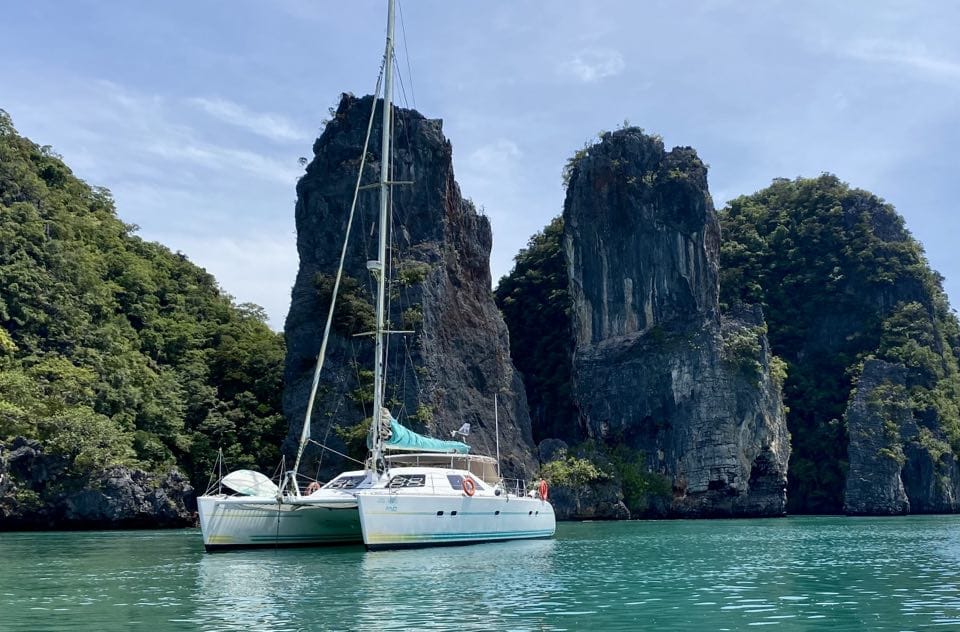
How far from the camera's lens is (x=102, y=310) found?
2349 inches

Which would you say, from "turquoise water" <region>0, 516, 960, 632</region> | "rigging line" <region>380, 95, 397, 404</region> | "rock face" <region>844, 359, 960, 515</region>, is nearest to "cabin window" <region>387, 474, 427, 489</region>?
"turquoise water" <region>0, 516, 960, 632</region>

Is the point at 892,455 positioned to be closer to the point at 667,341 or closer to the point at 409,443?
the point at 667,341

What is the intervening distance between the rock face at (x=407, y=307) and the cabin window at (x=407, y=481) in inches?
899

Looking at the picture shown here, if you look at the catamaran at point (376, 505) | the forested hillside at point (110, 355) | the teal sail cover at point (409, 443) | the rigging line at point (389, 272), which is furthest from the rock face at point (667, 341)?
the catamaran at point (376, 505)

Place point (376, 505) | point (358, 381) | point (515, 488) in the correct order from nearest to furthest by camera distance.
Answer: point (376, 505)
point (515, 488)
point (358, 381)

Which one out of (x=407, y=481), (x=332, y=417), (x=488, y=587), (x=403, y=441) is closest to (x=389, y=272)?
(x=332, y=417)

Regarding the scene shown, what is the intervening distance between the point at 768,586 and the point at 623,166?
2121 inches

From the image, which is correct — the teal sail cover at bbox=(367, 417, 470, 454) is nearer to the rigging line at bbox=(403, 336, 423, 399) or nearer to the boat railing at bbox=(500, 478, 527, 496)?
the boat railing at bbox=(500, 478, 527, 496)

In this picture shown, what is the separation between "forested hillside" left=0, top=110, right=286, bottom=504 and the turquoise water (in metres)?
16.0

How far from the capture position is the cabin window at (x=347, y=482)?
2955 cm

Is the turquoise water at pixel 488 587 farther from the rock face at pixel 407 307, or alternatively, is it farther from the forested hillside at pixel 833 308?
the forested hillside at pixel 833 308

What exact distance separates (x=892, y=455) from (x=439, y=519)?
4924cm

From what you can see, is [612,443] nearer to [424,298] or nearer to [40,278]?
[424,298]

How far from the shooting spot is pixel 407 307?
184 ft
